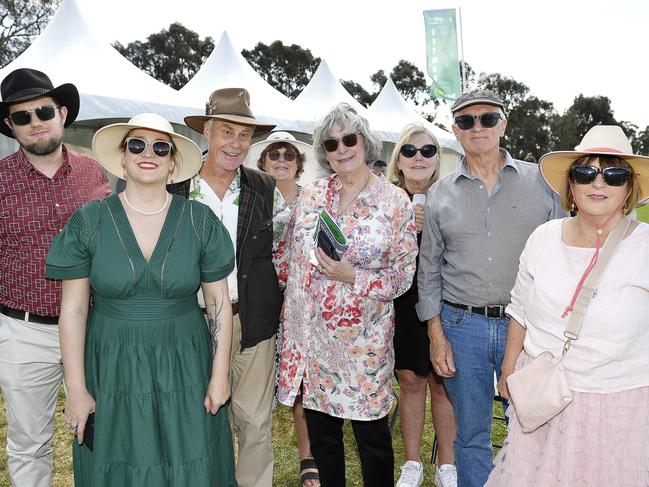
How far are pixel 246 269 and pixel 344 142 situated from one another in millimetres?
867

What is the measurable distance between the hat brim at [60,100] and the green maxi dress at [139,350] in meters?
0.99

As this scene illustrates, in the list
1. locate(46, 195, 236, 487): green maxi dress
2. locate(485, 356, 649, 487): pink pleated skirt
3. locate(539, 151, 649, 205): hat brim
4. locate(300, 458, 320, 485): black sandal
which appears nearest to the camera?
locate(485, 356, 649, 487): pink pleated skirt

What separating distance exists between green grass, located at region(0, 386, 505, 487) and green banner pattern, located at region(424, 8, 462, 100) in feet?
38.7

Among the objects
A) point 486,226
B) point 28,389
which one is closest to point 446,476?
point 486,226

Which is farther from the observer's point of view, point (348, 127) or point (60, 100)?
point (60, 100)

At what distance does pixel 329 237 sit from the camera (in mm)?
2504

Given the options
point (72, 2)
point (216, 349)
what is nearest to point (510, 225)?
point (216, 349)

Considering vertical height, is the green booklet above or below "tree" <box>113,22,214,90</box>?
below

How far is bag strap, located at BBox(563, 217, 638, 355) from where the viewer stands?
2002mm

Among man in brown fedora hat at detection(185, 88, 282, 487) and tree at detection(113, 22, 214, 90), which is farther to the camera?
tree at detection(113, 22, 214, 90)

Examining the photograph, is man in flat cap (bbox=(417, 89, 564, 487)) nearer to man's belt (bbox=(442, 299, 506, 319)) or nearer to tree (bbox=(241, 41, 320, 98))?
man's belt (bbox=(442, 299, 506, 319))

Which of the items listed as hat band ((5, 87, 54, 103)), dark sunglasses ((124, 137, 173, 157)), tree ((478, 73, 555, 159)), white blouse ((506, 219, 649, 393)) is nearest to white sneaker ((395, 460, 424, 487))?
white blouse ((506, 219, 649, 393))

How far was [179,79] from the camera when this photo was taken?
45.6 metres

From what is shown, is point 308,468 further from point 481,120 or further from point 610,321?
point 481,120
